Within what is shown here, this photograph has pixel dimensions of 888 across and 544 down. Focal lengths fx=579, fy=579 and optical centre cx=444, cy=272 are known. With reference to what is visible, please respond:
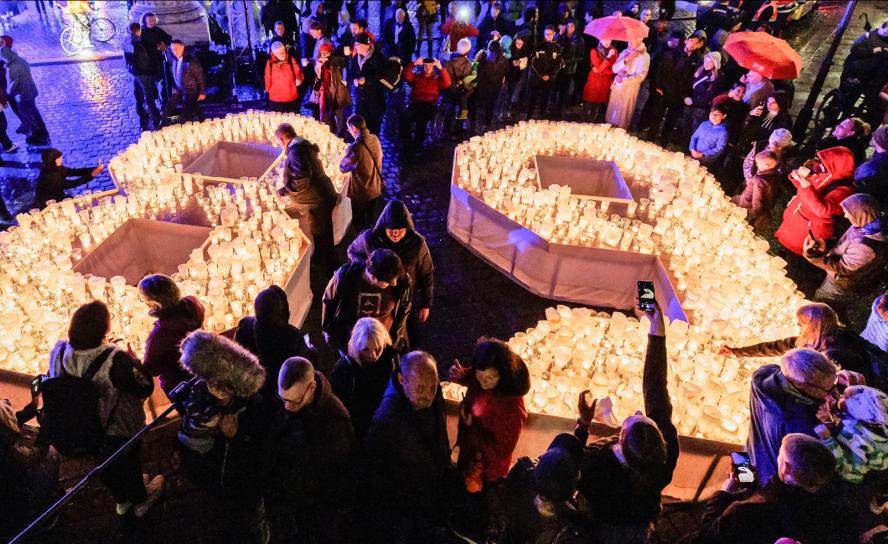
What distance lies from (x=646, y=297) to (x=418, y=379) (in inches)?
68.5

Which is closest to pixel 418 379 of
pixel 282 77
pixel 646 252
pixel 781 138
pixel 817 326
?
pixel 817 326

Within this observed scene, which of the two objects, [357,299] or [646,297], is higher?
[646,297]

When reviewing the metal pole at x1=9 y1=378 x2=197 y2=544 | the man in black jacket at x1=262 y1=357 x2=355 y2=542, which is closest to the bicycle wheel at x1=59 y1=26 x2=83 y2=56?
the metal pole at x1=9 y1=378 x2=197 y2=544

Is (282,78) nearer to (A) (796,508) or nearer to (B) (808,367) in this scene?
(B) (808,367)

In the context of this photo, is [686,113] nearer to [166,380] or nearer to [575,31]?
A: [575,31]

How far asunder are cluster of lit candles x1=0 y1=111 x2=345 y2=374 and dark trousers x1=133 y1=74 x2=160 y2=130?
112 inches

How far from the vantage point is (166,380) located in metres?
4.09

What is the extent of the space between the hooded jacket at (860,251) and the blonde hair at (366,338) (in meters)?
4.69

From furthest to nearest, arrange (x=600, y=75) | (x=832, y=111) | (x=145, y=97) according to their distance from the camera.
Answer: (x=600, y=75), (x=832, y=111), (x=145, y=97)

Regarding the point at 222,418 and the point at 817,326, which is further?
the point at 817,326

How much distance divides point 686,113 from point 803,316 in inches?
335

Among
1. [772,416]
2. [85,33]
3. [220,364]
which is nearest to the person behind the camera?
[220,364]

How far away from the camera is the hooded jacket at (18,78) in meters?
8.95

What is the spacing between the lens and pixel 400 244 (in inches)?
195
